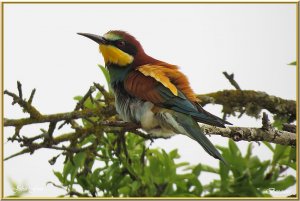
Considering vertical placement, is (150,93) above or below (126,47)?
below

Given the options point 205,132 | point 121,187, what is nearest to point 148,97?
point 205,132

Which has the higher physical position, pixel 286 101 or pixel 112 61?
pixel 112 61

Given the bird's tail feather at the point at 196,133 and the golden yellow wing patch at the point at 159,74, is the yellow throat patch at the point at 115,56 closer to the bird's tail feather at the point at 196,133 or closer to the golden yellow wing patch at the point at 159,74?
the golden yellow wing patch at the point at 159,74

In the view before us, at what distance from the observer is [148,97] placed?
10.3 ft

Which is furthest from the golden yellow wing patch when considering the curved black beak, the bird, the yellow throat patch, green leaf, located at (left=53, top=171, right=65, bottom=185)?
green leaf, located at (left=53, top=171, right=65, bottom=185)

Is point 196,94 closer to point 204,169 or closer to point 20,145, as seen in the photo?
point 204,169

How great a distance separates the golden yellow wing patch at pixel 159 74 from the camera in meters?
3.17

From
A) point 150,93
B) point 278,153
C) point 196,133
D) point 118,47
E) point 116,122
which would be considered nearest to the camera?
point 116,122

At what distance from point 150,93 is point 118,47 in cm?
61

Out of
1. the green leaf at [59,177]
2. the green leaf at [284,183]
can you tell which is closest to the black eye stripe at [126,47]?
the green leaf at [59,177]

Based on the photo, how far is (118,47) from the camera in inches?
143

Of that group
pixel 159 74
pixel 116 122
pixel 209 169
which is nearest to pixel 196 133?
pixel 116 122

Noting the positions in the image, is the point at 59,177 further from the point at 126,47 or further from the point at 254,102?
the point at 254,102

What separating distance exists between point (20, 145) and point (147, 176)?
29.7 inches
